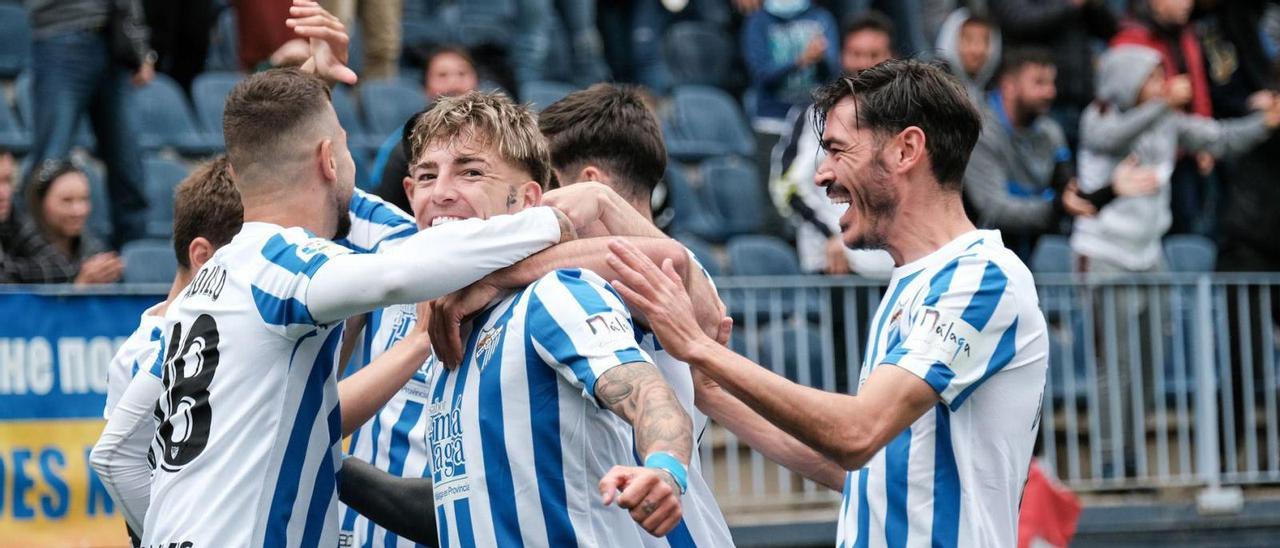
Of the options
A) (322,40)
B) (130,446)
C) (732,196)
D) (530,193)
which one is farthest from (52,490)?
(732,196)

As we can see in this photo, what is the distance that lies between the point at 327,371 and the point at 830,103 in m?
1.42

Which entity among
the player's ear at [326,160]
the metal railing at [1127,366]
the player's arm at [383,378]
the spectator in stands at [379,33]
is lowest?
the metal railing at [1127,366]

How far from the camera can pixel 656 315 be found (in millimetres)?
3533

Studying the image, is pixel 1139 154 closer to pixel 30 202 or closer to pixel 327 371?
pixel 30 202

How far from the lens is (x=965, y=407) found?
3787 millimetres

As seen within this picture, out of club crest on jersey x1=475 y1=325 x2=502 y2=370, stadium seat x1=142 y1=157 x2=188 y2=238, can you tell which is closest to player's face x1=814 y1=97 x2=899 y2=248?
club crest on jersey x1=475 y1=325 x2=502 y2=370

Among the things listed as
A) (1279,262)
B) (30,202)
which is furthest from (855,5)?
(30,202)

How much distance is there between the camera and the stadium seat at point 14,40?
9.89 meters

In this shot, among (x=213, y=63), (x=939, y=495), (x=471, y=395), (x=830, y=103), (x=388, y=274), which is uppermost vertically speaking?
(x=213, y=63)

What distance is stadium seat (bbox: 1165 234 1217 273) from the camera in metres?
11.3

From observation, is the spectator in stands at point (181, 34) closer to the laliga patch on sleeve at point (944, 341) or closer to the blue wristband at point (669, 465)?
the laliga patch on sleeve at point (944, 341)

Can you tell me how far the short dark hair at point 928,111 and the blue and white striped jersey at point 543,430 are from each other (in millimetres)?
945

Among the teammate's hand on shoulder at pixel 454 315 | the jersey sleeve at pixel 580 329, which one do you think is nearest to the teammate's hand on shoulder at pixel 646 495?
the jersey sleeve at pixel 580 329

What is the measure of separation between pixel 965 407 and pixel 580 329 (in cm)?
103
